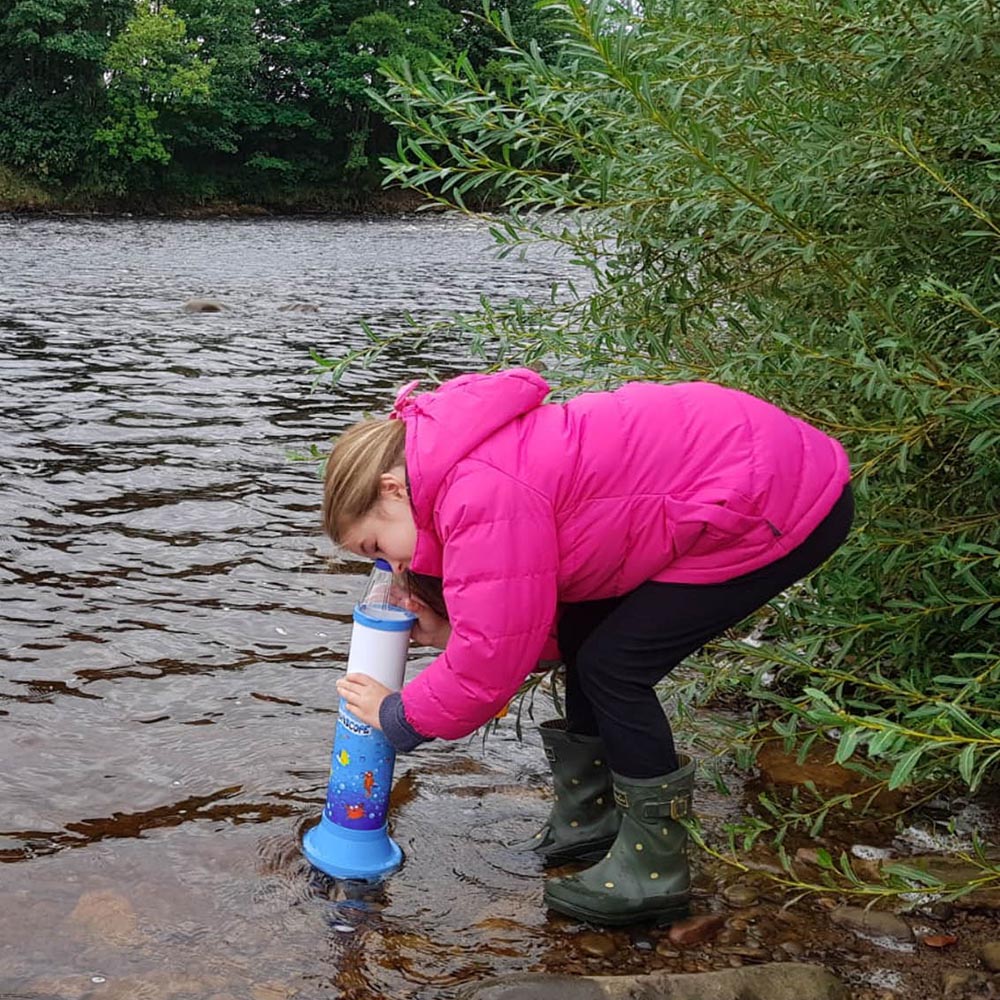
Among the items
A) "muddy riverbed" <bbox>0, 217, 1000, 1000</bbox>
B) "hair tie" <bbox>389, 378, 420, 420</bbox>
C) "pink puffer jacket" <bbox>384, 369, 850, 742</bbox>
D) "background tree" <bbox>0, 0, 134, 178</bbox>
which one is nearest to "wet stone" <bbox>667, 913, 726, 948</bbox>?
"muddy riverbed" <bbox>0, 217, 1000, 1000</bbox>

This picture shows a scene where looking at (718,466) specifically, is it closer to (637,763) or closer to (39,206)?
(637,763)

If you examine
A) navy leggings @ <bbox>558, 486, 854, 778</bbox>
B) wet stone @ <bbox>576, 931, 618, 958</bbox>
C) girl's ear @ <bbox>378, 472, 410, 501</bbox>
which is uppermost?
girl's ear @ <bbox>378, 472, 410, 501</bbox>

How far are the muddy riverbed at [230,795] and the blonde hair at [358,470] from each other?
107cm

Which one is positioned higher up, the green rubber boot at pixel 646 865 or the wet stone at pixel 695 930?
the green rubber boot at pixel 646 865

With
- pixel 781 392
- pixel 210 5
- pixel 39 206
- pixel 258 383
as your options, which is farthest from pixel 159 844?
pixel 210 5

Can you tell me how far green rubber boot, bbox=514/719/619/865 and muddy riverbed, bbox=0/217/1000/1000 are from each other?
0.12m

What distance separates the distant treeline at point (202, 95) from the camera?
38.1 meters

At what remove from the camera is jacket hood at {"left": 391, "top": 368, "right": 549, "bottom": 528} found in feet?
9.53

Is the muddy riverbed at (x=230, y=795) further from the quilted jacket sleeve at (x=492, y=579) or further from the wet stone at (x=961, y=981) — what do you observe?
the quilted jacket sleeve at (x=492, y=579)

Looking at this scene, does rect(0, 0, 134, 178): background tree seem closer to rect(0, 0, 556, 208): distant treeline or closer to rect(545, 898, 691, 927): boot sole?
rect(0, 0, 556, 208): distant treeline

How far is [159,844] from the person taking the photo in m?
3.61

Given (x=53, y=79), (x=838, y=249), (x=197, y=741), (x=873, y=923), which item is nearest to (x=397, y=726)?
A: (x=873, y=923)

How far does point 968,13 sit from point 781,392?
1.11m

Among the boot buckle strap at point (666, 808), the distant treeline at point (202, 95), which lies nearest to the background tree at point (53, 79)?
the distant treeline at point (202, 95)
